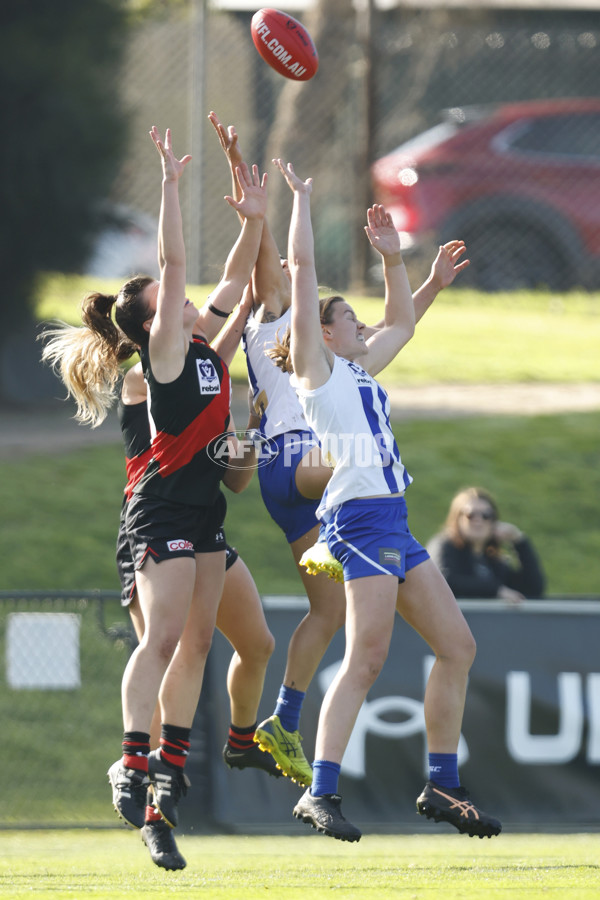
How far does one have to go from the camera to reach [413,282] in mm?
14070

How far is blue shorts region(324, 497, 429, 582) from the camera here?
5082mm

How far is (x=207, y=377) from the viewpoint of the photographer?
17.4 feet

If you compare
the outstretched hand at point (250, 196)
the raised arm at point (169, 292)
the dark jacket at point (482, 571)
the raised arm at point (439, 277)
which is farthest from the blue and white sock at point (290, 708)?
the dark jacket at point (482, 571)

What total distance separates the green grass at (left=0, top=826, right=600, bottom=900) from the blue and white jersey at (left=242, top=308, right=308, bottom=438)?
183cm

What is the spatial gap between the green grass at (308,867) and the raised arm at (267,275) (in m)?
2.35

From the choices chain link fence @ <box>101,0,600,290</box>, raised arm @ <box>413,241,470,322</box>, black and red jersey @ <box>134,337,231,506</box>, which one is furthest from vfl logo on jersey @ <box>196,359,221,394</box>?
chain link fence @ <box>101,0,600,290</box>

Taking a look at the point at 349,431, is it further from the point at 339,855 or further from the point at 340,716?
the point at 339,855

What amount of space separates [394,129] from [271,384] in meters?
9.97

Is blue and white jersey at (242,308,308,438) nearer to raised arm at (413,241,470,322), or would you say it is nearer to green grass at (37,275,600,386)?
raised arm at (413,241,470,322)

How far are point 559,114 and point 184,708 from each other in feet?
37.8

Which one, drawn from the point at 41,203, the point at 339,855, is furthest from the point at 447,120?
the point at 339,855

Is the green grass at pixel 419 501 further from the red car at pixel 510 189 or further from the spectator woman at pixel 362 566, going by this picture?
the spectator woman at pixel 362 566

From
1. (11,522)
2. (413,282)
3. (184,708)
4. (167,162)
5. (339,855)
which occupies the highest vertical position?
(413,282)

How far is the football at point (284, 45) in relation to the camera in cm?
572
